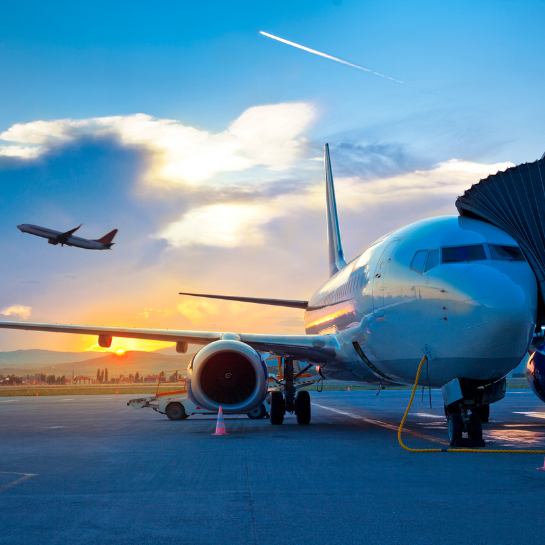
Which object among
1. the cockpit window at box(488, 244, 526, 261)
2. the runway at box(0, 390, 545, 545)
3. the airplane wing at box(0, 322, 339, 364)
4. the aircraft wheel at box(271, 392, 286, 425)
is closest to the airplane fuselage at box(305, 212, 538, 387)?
the cockpit window at box(488, 244, 526, 261)

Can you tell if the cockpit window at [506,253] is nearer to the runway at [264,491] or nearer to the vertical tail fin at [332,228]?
the runway at [264,491]

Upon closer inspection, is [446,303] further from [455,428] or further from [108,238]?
[108,238]

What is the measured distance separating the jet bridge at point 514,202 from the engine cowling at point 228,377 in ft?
17.5

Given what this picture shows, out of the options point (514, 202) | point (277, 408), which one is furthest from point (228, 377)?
point (514, 202)

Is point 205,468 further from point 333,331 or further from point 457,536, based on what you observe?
point 333,331

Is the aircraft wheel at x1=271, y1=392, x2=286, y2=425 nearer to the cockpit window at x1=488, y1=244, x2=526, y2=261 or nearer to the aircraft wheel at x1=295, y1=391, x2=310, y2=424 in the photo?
the aircraft wheel at x1=295, y1=391, x2=310, y2=424

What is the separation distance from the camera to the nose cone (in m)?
9.36

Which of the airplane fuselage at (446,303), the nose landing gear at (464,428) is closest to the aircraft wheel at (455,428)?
the nose landing gear at (464,428)

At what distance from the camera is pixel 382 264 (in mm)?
11906

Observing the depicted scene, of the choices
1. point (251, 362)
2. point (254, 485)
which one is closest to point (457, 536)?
point (254, 485)

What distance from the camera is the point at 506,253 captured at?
1031 centimetres

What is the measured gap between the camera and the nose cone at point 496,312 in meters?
9.36

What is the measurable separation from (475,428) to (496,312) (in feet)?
6.99

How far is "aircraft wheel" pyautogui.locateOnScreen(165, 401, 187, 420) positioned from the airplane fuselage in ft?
21.8
